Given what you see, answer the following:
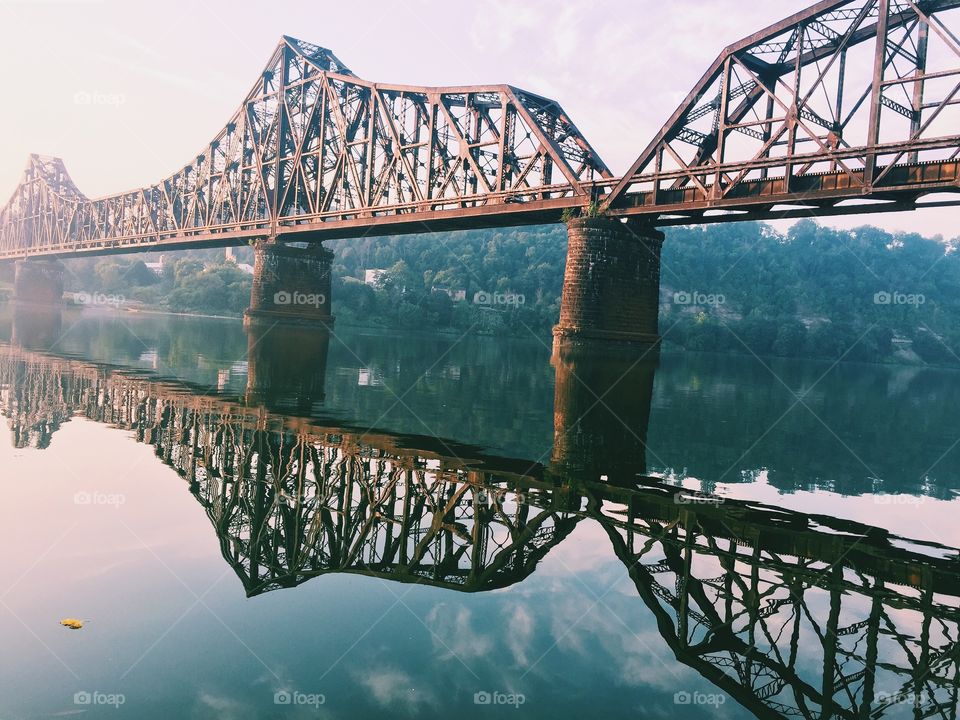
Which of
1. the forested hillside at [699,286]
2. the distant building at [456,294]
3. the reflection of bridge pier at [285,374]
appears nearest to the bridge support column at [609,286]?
the reflection of bridge pier at [285,374]

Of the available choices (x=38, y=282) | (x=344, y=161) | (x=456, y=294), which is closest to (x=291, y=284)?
(x=344, y=161)

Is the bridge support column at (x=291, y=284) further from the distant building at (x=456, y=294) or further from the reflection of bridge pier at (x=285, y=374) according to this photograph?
the distant building at (x=456, y=294)

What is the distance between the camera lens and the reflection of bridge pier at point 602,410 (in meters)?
13.1

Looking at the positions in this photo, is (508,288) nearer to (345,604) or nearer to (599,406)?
(599,406)

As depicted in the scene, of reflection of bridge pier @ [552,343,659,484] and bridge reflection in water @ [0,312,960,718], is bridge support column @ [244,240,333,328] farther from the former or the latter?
bridge reflection in water @ [0,312,960,718]

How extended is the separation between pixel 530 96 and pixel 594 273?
55.8 feet

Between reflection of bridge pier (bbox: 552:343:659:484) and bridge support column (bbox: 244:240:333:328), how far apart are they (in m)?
33.7

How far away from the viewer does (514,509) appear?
950 cm

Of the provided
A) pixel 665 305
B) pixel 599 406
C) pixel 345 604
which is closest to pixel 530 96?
pixel 599 406

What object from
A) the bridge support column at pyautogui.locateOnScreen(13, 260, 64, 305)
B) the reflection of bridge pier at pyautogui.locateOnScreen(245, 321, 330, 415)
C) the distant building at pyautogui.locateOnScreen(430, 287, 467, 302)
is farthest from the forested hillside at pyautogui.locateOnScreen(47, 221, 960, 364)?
the reflection of bridge pier at pyautogui.locateOnScreen(245, 321, 330, 415)

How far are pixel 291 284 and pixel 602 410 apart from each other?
157 ft

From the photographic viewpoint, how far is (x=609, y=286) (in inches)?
1334

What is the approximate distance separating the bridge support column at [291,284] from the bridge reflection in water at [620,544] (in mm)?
47248

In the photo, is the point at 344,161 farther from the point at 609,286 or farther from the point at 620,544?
the point at 620,544
